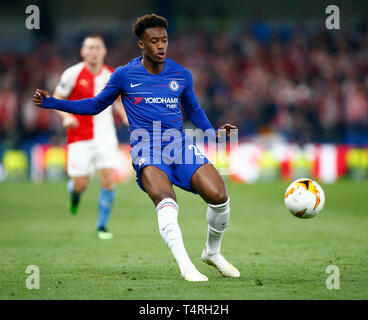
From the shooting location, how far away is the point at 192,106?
290 inches

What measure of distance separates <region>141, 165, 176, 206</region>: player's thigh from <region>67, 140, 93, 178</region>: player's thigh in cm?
397

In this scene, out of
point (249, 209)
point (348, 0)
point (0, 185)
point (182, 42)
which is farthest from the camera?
point (348, 0)

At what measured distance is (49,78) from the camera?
22875 millimetres

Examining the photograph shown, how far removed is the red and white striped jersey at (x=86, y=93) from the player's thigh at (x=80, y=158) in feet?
0.31

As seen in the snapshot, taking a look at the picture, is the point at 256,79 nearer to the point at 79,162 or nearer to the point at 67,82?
the point at 79,162

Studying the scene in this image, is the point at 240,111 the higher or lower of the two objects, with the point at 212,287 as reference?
higher

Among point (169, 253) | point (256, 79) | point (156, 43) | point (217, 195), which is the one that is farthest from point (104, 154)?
point (256, 79)

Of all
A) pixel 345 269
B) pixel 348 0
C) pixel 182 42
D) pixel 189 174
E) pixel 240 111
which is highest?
pixel 348 0

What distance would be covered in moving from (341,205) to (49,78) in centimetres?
1181

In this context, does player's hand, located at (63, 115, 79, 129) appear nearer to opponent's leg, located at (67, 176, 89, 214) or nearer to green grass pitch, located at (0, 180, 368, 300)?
opponent's leg, located at (67, 176, 89, 214)

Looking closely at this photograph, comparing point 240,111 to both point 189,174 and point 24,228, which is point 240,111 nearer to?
point 24,228

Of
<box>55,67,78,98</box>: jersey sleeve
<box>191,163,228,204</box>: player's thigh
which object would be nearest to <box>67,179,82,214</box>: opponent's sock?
<box>55,67,78,98</box>: jersey sleeve

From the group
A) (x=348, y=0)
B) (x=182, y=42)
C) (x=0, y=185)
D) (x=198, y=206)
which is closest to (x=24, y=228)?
(x=198, y=206)
